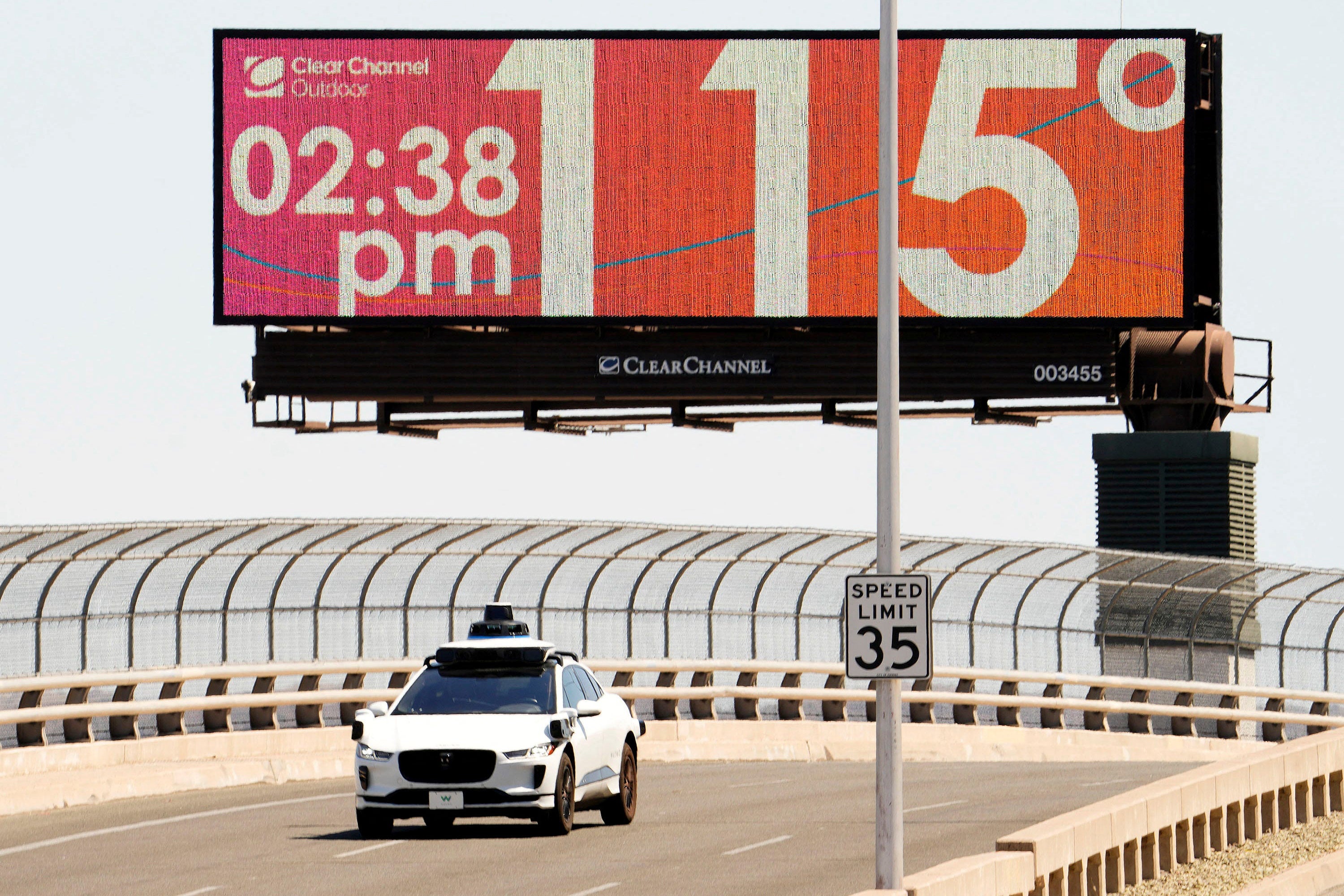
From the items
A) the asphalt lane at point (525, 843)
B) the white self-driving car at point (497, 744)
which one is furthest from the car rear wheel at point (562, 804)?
the asphalt lane at point (525, 843)

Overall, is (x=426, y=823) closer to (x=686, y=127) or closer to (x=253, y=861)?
(x=253, y=861)

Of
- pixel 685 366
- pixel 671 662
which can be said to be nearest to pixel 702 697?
pixel 671 662

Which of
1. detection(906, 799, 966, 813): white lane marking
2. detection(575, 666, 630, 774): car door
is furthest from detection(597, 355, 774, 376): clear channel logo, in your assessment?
detection(575, 666, 630, 774): car door

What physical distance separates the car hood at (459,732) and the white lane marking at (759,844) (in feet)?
5.95

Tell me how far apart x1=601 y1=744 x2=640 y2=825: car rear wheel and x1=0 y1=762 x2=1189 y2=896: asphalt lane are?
0.18m

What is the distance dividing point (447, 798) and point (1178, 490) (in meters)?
31.5

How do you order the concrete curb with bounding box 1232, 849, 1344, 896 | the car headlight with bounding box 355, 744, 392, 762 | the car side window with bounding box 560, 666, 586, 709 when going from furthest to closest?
the car side window with bounding box 560, 666, 586, 709 → the car headlight with bounding box 355, 744, 392, 762 → the concrete curb with bounding box 1232, 849, 1344, 896

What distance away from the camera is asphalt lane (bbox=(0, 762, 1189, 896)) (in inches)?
696

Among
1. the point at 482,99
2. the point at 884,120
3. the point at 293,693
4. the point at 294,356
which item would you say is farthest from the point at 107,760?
the point at 482,99

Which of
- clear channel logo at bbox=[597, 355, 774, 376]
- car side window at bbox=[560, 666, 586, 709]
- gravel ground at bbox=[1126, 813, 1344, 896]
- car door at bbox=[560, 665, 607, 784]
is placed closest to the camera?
gravel ground at bbox=[1126, 813, 1344, 896]

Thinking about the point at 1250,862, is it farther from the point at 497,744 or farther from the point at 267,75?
the point at 267,75

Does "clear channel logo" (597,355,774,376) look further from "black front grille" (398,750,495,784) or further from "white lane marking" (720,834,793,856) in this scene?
"black front grille" (398,750,495,784)

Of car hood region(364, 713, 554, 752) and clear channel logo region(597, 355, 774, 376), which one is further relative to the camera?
clear channel logo region(597, 355, 774, 376)

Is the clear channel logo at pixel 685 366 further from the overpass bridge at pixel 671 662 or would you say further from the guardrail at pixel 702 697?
the guardrail at pixel 702 697
